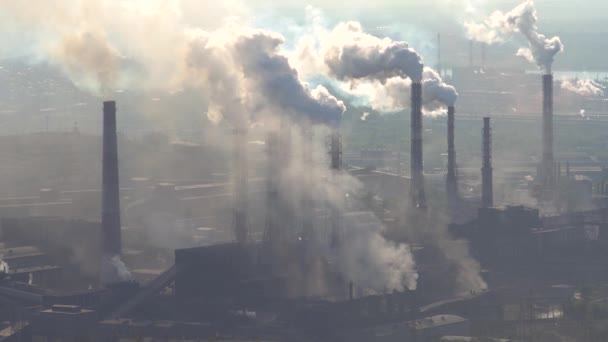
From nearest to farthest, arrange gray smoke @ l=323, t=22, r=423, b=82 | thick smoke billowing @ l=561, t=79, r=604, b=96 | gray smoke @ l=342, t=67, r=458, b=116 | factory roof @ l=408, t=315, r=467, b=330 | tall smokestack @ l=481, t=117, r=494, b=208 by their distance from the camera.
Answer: factory roof @ l=408, t=315, r=467, b=330 < gray smoke @ l=323, t=22, r=423, b=82 < gray smoke @ l=342, t=67, r=458, b=116 < tall smokestack @ l=481, t=117, r=494, b=208 < thick smoke billowing @ l=561, t=79, r=604, b=96

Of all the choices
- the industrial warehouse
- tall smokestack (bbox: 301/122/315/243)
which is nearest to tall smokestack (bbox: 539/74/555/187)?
the industrial warehouse

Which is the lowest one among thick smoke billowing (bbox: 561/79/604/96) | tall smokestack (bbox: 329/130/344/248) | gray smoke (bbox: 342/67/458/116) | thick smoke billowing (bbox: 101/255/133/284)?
thick smoke billowing (bbox: 101/255/133/284)

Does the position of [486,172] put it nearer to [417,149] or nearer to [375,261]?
[417,149]

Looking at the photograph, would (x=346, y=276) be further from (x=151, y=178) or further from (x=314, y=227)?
(x=151, y=178)

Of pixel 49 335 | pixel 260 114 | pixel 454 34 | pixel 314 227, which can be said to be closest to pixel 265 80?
pixel 260 114

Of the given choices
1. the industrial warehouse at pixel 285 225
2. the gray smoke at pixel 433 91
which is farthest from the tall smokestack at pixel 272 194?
the gray smoke at pixel 433 91

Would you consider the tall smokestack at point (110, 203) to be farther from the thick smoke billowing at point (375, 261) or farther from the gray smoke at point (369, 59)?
the gray smoke at point (369, 59)

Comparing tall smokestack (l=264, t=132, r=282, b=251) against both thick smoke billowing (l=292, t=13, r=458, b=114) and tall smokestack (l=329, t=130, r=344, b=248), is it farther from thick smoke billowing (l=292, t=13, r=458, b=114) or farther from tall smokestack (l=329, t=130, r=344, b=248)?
thick smoke billowing (l=292, t=13, r=458, b=114)
